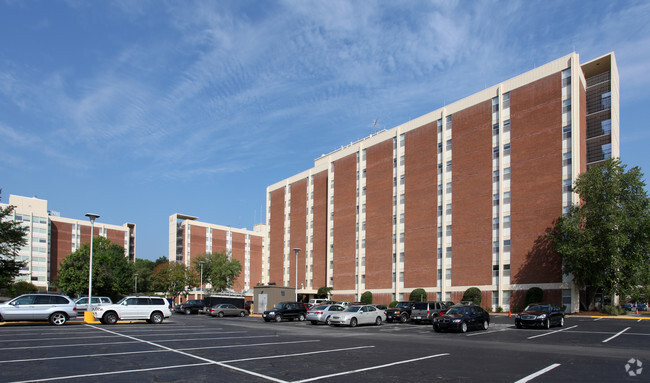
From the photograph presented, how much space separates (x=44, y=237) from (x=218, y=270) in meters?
45.0

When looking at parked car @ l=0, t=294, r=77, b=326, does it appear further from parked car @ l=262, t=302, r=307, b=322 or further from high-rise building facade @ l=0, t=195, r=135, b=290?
high-rise building facade @ l=0, t=195, r=135, b=290

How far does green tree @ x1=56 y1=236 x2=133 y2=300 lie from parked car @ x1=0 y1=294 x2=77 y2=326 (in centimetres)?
5427

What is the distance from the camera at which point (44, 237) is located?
110 metres

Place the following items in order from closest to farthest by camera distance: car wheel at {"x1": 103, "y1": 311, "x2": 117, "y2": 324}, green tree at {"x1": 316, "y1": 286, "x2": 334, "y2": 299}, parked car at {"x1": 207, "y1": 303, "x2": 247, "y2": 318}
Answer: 1. car wheel at {"x1": 103, "y1": 311, "x2": 117, "y2": 324}
2. parked car at {"x1": 207, "y1": 303, "x2": 247, "y2": 318}
3. green tree at {"x1": 316, "y1": 286, "x2": 334, "y2": 299}

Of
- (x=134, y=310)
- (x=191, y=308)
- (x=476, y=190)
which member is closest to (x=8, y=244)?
(x=191, y=308)

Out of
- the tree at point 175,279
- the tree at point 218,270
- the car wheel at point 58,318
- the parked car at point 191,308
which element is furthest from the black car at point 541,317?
the tree at point 218,270

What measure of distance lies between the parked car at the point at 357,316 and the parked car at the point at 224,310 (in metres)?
17.9

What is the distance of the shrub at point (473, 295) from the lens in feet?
173

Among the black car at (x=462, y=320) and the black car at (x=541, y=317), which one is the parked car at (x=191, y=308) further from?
the black car at (x=541, y=317)

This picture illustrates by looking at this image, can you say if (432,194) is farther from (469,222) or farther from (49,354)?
Answer: (49,354)

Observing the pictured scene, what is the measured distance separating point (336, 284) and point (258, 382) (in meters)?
66.0

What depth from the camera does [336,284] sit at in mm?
75812

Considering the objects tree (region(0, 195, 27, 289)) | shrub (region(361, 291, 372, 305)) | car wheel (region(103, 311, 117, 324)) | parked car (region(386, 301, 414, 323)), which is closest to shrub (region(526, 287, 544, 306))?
parked car (region(386, 301, 414, 323))

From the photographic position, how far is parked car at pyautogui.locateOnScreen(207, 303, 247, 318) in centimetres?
4809
